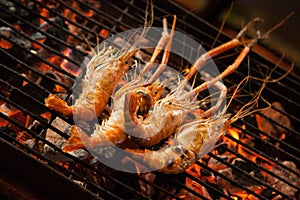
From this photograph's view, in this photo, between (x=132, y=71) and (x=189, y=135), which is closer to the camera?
(x=189, y=135)

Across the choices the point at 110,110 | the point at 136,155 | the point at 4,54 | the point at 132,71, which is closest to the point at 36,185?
the point at 136,155

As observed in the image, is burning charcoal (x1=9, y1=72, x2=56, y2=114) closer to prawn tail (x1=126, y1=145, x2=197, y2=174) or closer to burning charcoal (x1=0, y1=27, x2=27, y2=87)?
burning charcoal (x1=0, y1=27, x2=27, y2=87)

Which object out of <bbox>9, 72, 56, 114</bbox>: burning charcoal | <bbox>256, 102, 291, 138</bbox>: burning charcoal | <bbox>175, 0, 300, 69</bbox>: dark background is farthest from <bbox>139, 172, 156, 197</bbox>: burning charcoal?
<bbox>175, 0, 300, 69</bbox>: dark background

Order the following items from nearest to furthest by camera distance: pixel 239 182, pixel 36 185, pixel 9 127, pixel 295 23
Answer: pixel 36 185 < pixel 9 127 < pixel 239 182 < pixel 295 23

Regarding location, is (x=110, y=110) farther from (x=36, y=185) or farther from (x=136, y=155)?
(x=36, y=185)

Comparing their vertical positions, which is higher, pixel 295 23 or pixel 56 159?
pixel 295 23

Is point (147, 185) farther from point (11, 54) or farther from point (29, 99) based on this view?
point (11, 54)

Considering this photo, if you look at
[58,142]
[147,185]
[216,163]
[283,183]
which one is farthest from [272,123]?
[58,142]

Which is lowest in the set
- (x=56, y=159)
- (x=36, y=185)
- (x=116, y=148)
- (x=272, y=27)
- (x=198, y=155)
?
(x=36, y=185)
